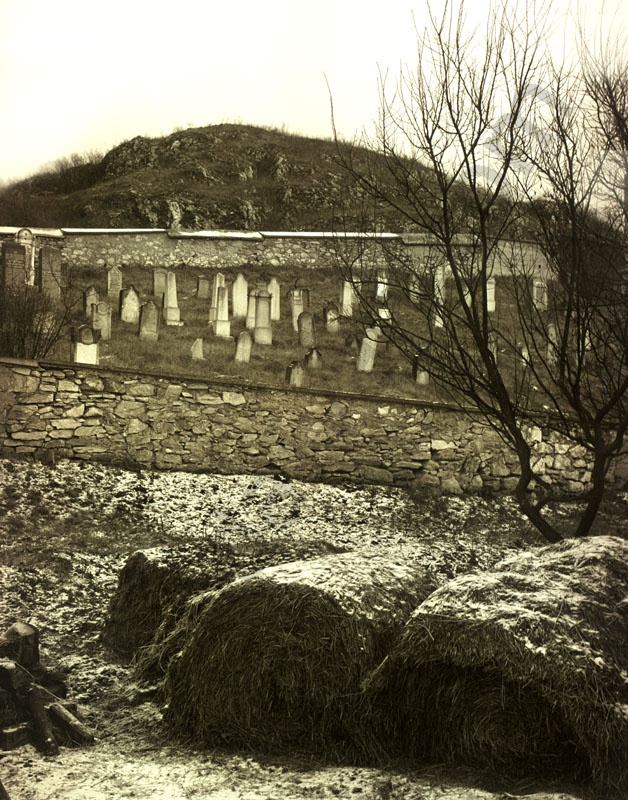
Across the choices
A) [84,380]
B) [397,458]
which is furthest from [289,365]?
[84,380]

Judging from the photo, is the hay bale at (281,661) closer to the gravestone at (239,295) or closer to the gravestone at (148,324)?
the gravestone at (148,324)

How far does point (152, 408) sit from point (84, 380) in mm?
668

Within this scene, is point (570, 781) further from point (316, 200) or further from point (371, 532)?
point (316, 200)

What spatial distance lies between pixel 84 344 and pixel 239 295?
2229 millimetres

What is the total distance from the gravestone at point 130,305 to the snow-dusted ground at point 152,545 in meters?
1.88

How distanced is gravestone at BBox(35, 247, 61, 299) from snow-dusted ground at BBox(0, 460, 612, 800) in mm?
1596

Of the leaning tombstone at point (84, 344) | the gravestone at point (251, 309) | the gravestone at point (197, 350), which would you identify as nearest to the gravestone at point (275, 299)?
the gravestone at point (251, 309)

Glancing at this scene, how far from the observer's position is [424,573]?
179 inches

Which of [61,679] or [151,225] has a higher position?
[151,225]

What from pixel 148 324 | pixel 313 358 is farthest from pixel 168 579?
pixel 313 358

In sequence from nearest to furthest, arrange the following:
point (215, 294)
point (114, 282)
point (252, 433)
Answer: point (252, 433) → point (114, 282) → point (215, 294)

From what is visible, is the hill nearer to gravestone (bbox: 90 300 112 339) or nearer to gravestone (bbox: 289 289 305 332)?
gravestone (bbox: 90 300 112 339)

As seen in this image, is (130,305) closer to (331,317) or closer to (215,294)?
(215,294)

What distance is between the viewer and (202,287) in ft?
30.2
